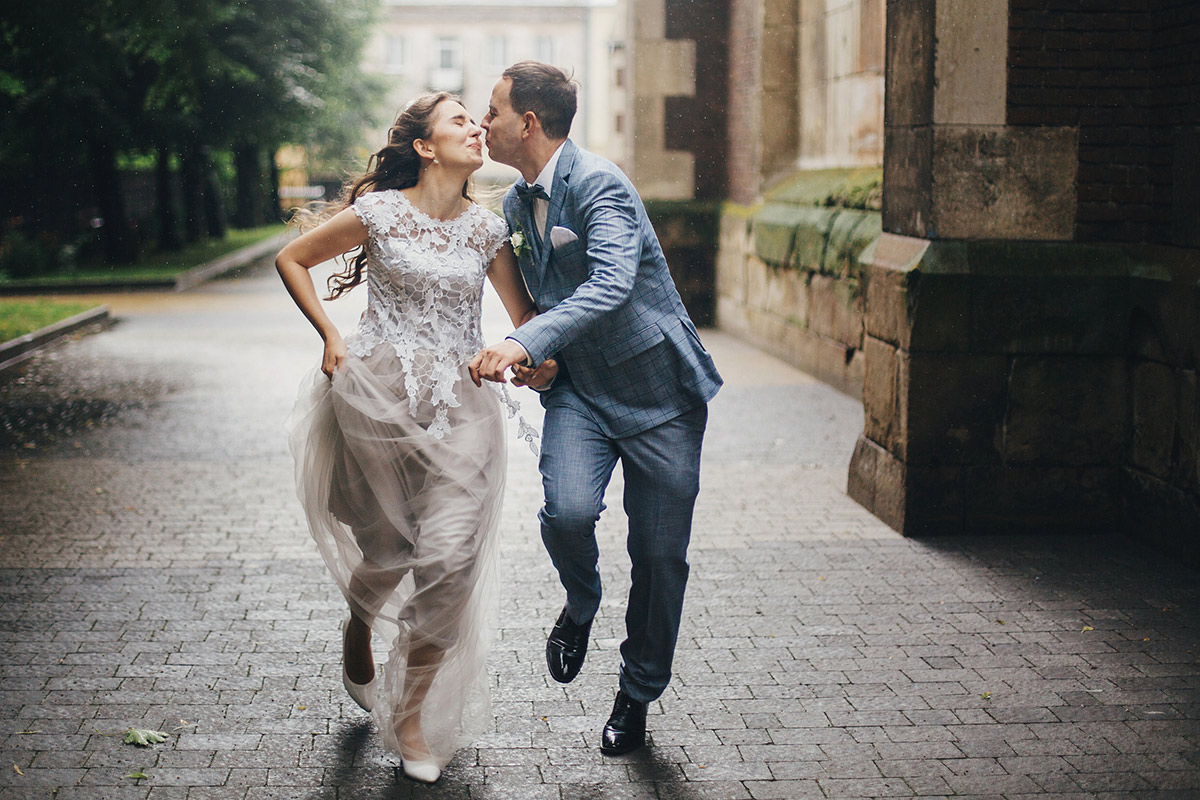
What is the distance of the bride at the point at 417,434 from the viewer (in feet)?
13.0

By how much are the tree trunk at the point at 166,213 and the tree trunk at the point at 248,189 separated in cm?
639

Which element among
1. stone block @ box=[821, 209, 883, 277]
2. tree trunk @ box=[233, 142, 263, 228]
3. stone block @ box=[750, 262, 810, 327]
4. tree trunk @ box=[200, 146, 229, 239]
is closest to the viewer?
stone block @ box=[821, 209, 883, 277]

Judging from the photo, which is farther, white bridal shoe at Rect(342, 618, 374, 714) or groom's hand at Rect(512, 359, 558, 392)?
white bridal shoe at Rect(342, 618, 374, 714)

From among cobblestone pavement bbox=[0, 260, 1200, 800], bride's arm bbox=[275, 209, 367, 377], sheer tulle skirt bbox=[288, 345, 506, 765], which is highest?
bride's arm bbox=[275, 209, 367, 377]

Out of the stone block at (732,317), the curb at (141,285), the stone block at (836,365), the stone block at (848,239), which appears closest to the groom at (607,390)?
the stone block at (848,239)

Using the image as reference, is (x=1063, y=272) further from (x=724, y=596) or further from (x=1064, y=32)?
(x=724, y=596)

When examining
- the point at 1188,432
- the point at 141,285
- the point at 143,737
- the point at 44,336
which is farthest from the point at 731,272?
the point at 143,737

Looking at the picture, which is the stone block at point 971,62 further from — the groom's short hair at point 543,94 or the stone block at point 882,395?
the groom's short hair at point 543,94

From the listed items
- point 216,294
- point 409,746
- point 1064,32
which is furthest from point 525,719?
point 216,294

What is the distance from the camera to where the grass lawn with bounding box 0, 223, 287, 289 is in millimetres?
24109

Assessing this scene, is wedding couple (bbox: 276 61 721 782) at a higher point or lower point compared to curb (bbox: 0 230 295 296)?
higher

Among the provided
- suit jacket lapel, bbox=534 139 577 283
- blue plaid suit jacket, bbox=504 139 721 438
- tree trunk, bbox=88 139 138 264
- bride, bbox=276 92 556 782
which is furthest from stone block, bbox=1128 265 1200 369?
tree trunk, bbox=88 139 138 264

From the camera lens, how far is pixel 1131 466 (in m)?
6.80

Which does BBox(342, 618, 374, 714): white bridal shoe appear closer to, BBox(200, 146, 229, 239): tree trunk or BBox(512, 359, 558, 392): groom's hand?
BBox(512, 359, 558, 392): groom's hand
